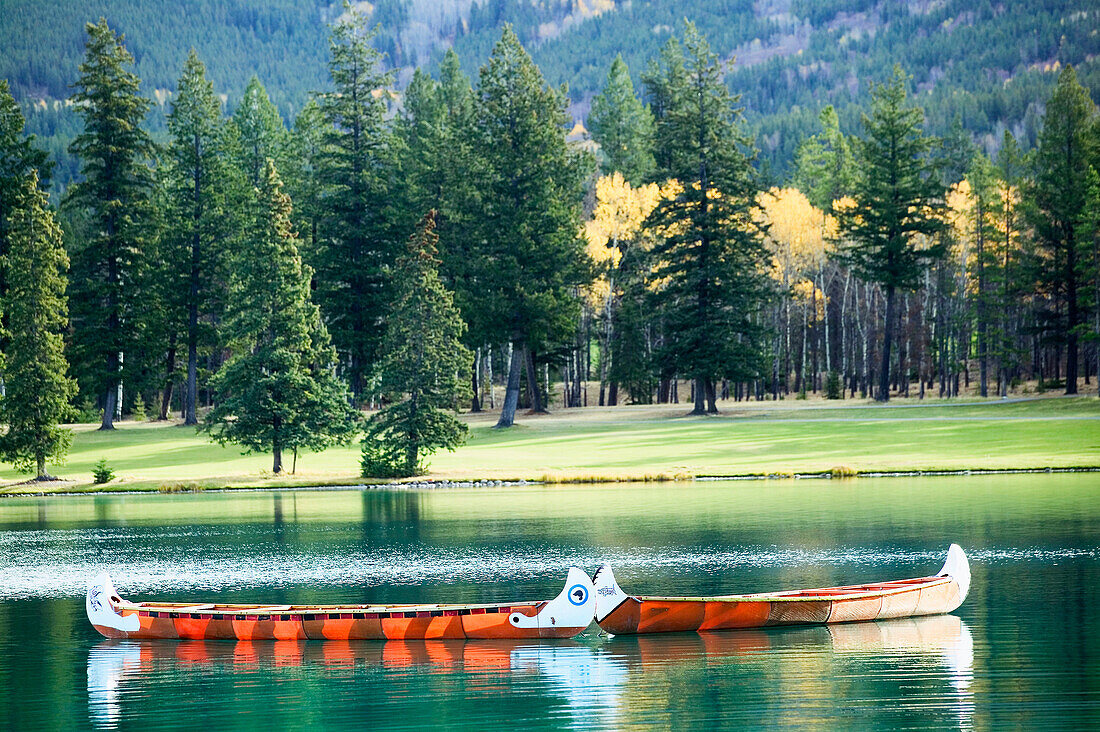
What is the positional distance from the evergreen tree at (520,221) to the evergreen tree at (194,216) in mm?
16921

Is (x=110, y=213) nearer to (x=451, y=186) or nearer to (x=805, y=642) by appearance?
(x=451, y=186)

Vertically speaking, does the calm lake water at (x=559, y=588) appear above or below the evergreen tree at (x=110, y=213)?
below

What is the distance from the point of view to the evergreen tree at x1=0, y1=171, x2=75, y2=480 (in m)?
52.4

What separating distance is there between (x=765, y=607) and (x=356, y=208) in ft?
200

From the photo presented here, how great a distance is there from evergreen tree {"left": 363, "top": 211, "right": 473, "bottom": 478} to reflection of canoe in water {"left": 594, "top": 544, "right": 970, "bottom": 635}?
102 ft

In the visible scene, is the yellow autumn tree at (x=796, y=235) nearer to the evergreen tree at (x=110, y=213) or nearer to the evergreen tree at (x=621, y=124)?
A: the evergreen tree at (x=621, y=124)

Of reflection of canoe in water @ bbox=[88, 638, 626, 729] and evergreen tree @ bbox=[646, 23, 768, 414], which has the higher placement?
evergreen tree @ bbox=[646, 23, 768, 414]

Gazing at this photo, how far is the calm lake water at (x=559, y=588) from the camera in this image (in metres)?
16.2

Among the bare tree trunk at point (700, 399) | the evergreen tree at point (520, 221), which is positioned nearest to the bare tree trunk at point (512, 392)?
the evergreen tree at point (520, 221)

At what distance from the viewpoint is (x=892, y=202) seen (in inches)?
2913

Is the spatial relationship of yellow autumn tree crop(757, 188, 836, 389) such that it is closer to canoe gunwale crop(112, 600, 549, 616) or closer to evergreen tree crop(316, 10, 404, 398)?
evergreen tree crop(316, 10, 404, 398)

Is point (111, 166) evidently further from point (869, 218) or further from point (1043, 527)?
point (1043, 527)

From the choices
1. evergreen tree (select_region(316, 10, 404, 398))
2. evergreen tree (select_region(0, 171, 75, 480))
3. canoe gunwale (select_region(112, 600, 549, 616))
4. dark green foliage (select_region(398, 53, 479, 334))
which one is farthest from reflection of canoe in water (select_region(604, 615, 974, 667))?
evergreen tree (select_region(316, 10, 404, 398))

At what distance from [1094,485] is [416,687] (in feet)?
106
